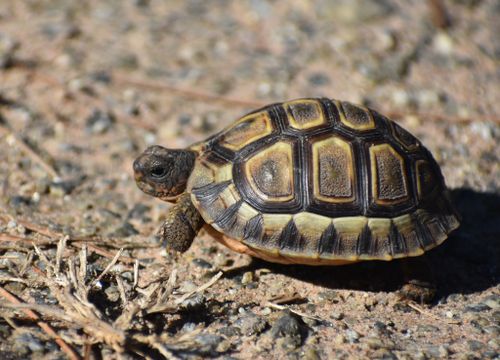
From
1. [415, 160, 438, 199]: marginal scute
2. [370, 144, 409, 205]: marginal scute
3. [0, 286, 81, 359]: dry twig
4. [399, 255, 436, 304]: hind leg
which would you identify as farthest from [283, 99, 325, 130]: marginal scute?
[0, 286, 81, 359]: dry twig

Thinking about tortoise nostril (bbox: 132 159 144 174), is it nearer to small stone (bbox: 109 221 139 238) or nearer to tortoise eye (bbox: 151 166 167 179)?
tortoise eye (bbox: 151 166 167 179)

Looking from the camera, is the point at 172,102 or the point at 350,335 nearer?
the point at 350,335

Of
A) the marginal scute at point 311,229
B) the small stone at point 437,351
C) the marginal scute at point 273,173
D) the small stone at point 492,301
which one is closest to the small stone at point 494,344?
the small stone at point 437,351

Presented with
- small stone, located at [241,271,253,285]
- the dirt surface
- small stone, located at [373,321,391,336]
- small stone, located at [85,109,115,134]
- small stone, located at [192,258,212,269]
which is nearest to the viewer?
the dirt surface

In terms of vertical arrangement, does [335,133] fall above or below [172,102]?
above

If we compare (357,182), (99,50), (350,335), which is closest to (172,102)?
(99,50)

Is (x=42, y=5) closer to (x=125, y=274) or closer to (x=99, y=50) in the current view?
(x=99, y=50)

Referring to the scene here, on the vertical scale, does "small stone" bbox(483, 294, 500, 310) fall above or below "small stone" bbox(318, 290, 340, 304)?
above
